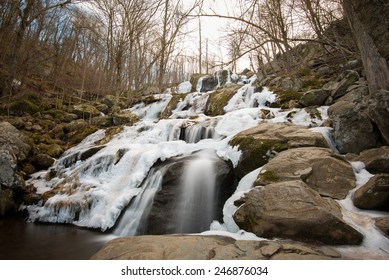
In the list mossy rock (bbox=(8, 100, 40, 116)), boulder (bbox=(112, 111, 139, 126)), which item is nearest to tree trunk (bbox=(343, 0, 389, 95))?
boulder (bbox=(112, 111, 139, 126))

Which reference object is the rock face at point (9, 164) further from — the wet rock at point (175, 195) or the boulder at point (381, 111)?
the boulder at point (381, 111)

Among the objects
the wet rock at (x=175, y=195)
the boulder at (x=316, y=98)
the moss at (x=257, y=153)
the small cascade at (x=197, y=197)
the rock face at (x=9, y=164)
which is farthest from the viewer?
the boulder at (x=316, y=98)

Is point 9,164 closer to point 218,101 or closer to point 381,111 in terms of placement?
point 218,101

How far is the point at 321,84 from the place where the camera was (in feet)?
30.7

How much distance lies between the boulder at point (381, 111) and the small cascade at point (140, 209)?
13.8ft

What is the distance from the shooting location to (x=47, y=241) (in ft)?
15.1

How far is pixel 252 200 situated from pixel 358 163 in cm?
220

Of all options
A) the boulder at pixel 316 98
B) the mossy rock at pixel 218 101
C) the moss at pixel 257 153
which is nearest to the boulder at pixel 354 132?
the moss at pixel 257 153

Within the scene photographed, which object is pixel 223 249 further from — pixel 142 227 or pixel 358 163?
pixel 358 163

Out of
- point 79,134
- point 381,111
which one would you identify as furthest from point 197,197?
point 79,134

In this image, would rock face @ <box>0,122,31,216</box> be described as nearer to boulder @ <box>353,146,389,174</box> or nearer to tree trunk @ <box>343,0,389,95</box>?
boulder @ <box>353,146,389,174</box>

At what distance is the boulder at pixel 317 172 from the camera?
142 inches

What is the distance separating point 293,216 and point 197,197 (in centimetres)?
234

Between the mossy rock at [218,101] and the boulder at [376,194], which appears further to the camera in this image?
the mossy rock at [218,101]
